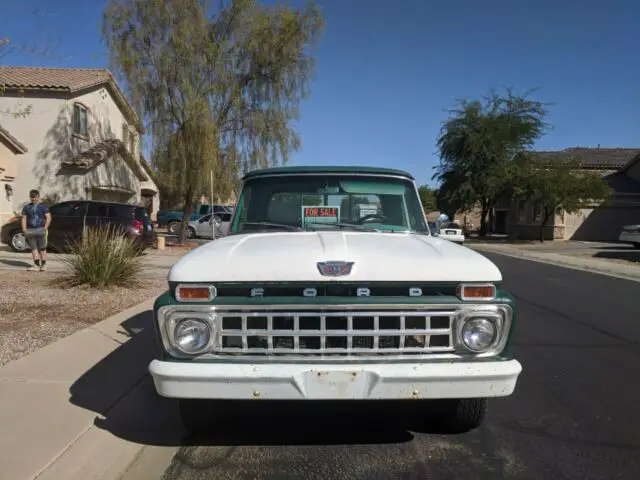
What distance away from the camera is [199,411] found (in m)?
3.84

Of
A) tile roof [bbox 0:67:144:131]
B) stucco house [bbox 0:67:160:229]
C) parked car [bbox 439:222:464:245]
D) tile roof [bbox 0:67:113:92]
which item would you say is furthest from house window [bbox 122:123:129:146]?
parked car [bbox 439:222:464:245]

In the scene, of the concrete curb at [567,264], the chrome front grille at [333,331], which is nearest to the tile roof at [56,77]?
the concrete curb at [567,264]

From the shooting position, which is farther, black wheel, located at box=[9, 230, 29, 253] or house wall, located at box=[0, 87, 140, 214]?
house wall, located at box=[0, 87, 140, 214]

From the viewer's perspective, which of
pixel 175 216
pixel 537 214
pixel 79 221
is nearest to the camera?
pixel 79 221

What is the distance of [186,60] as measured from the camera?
20.2m

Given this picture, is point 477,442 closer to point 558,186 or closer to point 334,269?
point 334,269

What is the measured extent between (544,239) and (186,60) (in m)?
24.6

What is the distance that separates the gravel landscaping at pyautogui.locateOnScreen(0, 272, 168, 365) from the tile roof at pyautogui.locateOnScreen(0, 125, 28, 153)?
30.7ft

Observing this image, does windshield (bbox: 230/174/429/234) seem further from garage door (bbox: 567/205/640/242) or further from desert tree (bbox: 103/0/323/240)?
garage door (bbox: 567/205/640/242)

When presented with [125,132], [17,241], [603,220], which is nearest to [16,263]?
[17,241]

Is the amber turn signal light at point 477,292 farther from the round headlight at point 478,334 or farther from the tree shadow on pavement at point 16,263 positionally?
the tree shadow on pavement at point 16,263

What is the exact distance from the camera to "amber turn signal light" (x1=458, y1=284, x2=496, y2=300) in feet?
11.0

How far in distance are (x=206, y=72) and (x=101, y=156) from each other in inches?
226

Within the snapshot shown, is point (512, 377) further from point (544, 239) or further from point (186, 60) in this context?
point (544, 239)
